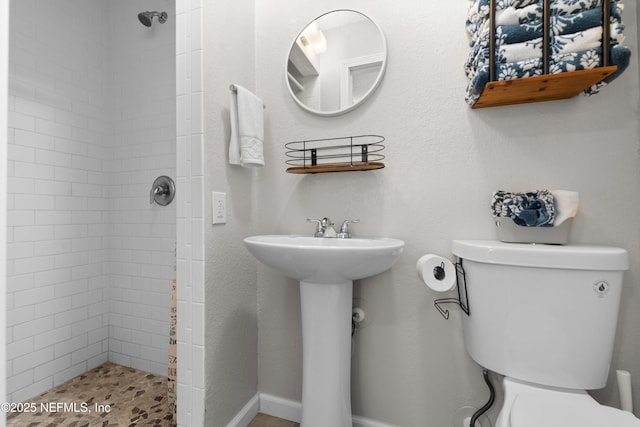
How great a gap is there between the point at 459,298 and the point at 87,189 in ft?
7.06

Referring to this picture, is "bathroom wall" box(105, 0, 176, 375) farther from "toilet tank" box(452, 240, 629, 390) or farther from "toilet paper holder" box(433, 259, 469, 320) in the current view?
"toilet tank" box(452, 240, 629, 390)

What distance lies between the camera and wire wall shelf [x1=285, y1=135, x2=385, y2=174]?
1.27 meters

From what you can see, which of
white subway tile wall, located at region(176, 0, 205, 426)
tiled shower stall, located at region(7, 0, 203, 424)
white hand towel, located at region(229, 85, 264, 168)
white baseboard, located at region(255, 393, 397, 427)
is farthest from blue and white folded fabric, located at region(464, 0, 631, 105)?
white baseboard, located at region(255, 393, 397, 427)

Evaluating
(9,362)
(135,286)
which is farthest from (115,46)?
(9,362)

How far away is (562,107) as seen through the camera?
1.08 metres

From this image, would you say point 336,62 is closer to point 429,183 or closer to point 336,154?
point 336,154

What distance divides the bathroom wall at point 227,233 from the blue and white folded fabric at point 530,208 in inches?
41.9

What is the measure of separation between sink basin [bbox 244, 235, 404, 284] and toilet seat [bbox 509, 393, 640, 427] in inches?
20.8

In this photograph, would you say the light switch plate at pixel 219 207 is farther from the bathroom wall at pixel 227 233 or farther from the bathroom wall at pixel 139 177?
the bathroom wall at pixel 139 177

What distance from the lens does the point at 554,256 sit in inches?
36.3

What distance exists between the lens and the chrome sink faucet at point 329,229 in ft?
4.20

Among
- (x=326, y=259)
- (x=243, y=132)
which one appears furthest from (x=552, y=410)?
(x=243, y=132)

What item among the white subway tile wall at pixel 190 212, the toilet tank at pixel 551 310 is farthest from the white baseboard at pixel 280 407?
the toilet tank at pixel 551 310

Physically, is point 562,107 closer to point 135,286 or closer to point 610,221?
point 610,221
